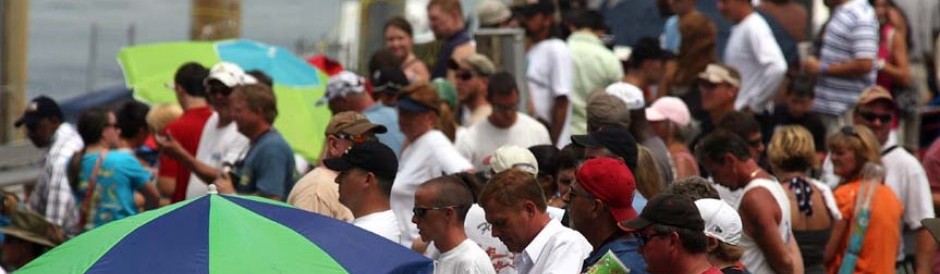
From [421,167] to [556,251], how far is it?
325 centimetres

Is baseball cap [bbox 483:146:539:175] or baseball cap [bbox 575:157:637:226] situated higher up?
baseball cap [bbox 575:157:637:226]

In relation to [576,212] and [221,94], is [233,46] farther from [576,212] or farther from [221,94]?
[576,212]

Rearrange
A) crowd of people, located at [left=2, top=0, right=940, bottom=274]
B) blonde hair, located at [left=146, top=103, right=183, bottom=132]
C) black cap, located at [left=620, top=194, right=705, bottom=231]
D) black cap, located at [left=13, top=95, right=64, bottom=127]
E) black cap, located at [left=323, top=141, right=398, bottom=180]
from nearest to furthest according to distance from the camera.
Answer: black cap, located at [left=620, top=194, right=705, bottom=231] < crowd of people, located at [left=2, top=0, right=940, bottom=274] < black cap, located at [left=323, top=141, right=398, bottom=180] < blonde hair, located at [left=146, top=103, right=183, bottom=132] < black cap, located at [left=13, top=95, right=64, bottom=127]

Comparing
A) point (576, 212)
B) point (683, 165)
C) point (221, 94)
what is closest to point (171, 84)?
point (221, 94)

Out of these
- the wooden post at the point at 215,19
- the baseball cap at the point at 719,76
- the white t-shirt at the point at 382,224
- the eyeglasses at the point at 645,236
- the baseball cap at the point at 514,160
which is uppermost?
the eyeglasses at the point at 645,236

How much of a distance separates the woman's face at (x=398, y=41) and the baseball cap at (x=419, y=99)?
11.5 ft

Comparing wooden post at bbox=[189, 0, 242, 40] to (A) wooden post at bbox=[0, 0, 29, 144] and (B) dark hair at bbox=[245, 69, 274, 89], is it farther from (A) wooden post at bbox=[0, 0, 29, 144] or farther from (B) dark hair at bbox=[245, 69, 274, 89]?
(B) dark hair at bbox=[245, 69, 274, 89]

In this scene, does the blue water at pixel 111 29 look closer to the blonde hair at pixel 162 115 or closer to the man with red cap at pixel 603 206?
the blonde hair at pixel 162 115

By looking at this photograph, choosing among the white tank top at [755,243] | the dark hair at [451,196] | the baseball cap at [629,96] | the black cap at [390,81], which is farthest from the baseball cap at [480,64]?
the dark hair at [451,196]

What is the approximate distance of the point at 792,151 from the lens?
11.2m

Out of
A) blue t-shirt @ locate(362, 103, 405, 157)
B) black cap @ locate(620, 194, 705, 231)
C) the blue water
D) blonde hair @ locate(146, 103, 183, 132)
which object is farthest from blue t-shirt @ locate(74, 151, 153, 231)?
the blue water

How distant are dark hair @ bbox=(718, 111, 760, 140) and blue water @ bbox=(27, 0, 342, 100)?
11.0 meters

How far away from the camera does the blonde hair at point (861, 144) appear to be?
11453 mm

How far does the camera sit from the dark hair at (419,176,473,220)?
8711mm
